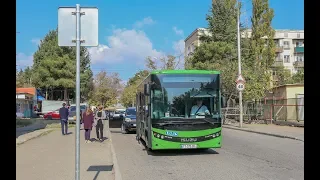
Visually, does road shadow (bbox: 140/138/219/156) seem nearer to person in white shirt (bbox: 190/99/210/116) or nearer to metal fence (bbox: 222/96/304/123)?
person in white shirt (bbox: 190/99/210/116)

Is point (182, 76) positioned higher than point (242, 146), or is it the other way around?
point (182, 76)

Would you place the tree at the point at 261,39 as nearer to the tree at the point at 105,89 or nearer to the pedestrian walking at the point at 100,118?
the pedestrian walking at the point at 100,118

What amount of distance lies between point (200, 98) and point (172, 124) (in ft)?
4.29

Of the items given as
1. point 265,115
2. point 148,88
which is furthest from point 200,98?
point 265,115

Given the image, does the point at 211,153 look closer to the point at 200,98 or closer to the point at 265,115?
the point at 200,98

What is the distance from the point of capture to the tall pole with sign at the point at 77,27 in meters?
6.46

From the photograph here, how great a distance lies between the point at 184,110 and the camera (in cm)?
1295

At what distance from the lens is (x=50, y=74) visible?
68188mm

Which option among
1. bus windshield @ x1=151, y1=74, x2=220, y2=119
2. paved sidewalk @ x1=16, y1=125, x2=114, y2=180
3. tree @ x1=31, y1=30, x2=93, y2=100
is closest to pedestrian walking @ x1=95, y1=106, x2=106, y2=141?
paved sidewalk @ x1=16, y1=125, x2=114, y2=180

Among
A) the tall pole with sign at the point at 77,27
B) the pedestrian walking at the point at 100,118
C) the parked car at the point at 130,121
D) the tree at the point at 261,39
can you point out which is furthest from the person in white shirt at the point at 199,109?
the tree at the point at 261,39

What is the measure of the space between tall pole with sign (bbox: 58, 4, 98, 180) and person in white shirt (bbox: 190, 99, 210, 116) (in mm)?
6935

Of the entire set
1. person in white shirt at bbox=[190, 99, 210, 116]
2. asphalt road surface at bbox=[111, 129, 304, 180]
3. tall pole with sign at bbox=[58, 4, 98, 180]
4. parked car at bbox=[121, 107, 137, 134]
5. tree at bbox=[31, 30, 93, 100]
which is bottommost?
asphalt road surface at bbox=[111, 129, 304, 180]

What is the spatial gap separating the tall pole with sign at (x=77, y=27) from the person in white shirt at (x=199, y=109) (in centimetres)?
694

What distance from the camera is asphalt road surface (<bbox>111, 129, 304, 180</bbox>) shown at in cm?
929
